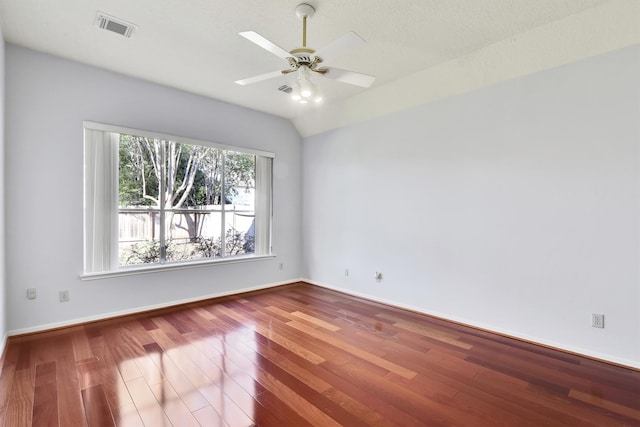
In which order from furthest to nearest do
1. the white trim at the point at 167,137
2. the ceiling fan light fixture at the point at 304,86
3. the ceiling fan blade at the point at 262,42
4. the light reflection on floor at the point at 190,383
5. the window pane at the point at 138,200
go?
the window pane at the point at 138,200 → the white trim at the point at 167,137 → the ceiling fan light fixture at the point at 304,86 → the ceiling fan blade at the point at 262,42 → the light reflection on floor at the point at 190,383

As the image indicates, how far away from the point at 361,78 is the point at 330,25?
580mm

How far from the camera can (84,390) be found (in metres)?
2.14

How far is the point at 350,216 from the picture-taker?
4.73m

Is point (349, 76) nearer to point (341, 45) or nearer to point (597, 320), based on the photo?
point (341, 45)

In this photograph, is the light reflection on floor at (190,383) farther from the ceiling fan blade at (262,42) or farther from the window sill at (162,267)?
the ceiling fan blade at (262,42)

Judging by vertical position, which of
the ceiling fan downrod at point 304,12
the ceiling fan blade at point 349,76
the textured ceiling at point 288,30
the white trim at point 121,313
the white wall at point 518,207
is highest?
the textured ceiling at point 288,30

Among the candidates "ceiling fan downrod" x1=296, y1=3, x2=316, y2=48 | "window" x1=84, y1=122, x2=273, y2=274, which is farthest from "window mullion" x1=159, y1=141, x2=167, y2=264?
"ceiling fan downrod" x1=296, y1=3, x2=316, y2=48

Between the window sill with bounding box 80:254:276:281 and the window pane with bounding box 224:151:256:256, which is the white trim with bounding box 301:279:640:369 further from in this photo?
the window pane with bounding box 224:151:256:256

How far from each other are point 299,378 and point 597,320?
257 centimetres

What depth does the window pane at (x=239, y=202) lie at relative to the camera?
4676 millimetres

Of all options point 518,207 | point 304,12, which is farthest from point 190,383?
point 518,207

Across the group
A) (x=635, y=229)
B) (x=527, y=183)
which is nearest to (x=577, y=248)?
(x=635, y=229)

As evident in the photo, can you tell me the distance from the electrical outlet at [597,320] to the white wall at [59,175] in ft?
14.4

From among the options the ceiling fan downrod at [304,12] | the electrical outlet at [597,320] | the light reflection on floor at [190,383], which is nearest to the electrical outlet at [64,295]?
the light reflection on floor at [190,383]
